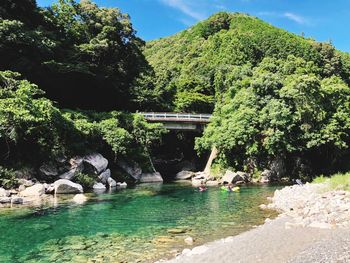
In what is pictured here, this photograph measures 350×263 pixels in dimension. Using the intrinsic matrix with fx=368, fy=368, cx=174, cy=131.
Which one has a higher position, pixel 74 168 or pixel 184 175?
pixel 74 168

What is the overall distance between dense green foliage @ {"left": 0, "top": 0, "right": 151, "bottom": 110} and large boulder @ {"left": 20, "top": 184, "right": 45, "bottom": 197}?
16054 millimetres

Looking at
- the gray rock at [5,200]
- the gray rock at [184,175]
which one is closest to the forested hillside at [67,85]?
the gray rock at [5,200]

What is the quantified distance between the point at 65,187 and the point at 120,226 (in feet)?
40.3

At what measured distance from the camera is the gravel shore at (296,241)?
11130 millimetres

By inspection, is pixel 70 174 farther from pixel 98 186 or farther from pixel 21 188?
pixel 21 188

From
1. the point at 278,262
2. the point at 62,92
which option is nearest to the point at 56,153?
the point at 62,92

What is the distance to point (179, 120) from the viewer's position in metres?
45.6

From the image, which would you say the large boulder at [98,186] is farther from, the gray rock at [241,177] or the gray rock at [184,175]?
the gray rock at [184,175]

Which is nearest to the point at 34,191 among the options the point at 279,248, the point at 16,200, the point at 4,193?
the point at 4,193

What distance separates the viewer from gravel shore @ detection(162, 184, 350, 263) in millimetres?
11130

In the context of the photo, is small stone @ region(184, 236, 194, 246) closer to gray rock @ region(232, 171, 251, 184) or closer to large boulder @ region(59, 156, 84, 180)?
large boulder @ region(59, 156, 84, 180)

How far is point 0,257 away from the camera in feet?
42.1

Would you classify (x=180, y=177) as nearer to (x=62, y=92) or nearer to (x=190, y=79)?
(x=62, y=92)

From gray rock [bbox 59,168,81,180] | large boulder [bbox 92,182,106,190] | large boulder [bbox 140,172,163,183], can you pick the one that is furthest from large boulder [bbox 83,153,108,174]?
large boulder [bbox 140,172,163,183]
